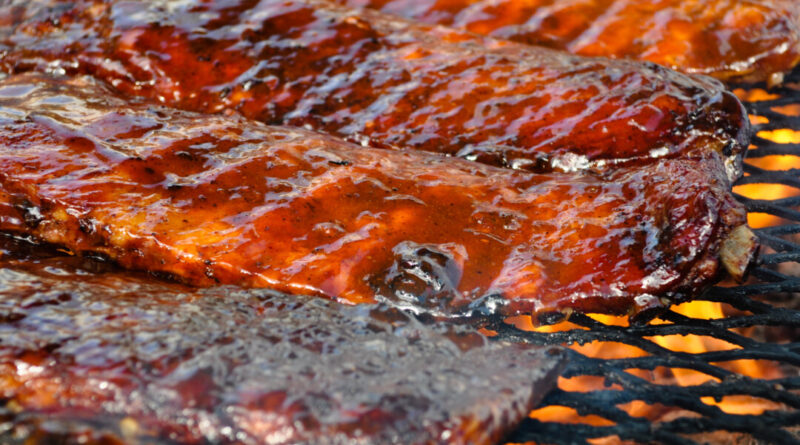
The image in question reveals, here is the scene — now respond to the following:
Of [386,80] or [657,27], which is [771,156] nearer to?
[657,27]

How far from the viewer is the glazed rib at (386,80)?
8.95 feet

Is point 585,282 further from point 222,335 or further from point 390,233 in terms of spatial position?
point 222,335

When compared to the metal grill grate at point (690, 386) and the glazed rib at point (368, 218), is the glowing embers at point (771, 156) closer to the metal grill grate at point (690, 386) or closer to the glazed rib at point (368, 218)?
the metal grill grate at point (690, 386)

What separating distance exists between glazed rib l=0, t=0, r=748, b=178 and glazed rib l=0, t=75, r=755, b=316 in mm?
259

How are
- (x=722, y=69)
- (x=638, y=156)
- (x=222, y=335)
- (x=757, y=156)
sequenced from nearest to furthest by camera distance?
(x=222, y=335) → (x=638, y=156) → (x=757, y=156) → (x=722, y=69)

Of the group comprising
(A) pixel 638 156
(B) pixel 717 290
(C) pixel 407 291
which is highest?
(A) pixel 638 156

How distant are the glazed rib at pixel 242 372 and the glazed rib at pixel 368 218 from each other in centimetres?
18

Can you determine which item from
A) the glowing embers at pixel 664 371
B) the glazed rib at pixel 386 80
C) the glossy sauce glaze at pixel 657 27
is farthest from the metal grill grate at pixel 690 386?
the glossy sauce glaze at pixel 657 27

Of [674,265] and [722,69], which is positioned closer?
[674,265]

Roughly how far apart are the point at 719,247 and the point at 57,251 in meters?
2.27

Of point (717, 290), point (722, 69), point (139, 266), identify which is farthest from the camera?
point (722, 69)

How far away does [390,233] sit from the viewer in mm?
2195

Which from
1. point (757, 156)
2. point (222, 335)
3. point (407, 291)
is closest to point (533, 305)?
point (407, 291)

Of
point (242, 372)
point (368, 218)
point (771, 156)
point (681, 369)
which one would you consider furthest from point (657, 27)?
point (242, 372)
